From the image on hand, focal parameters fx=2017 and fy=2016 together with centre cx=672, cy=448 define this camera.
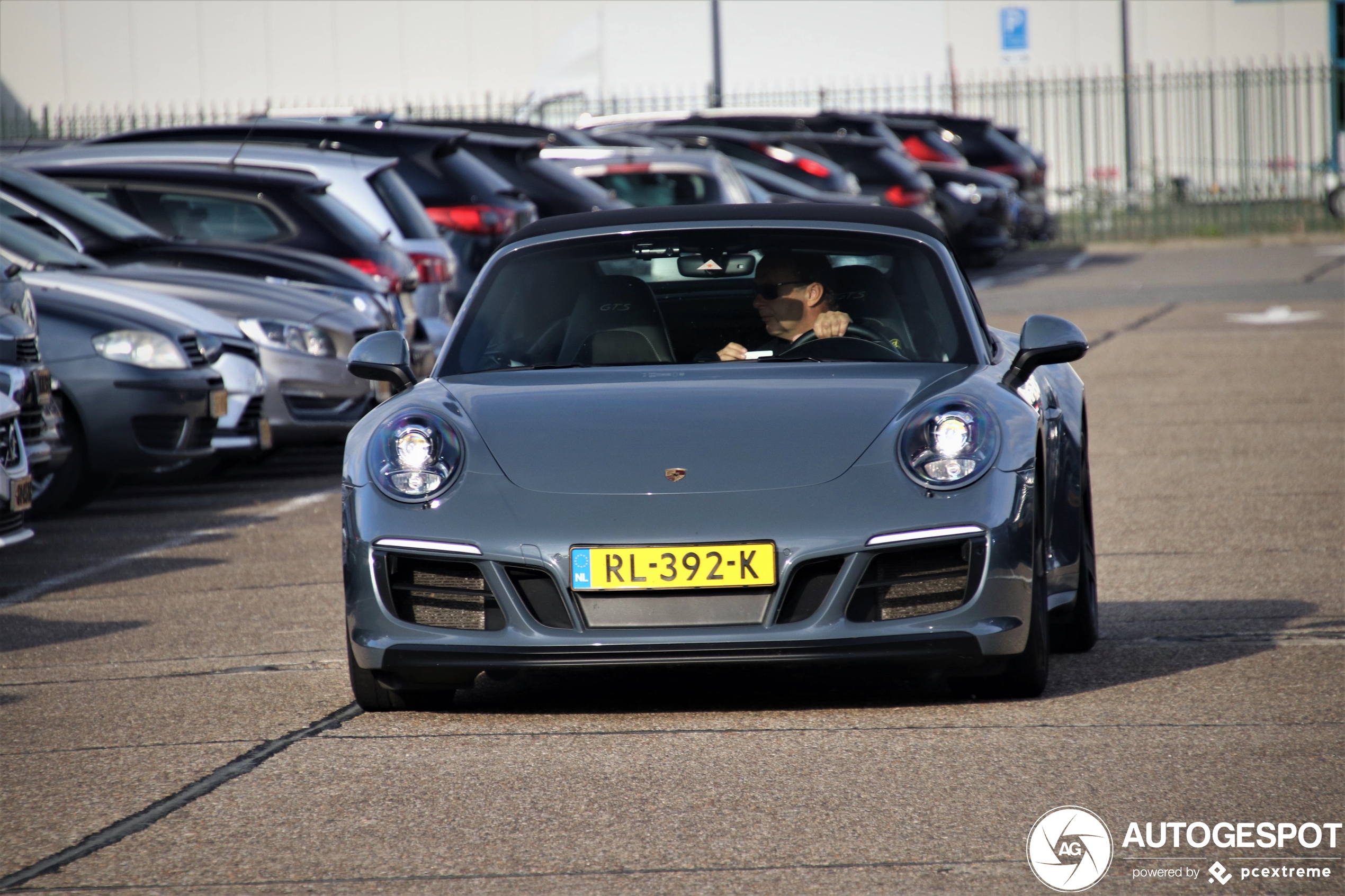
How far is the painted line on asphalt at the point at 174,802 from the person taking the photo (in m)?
3.77

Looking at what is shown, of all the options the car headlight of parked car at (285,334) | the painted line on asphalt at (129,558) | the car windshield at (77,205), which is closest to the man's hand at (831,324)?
the painted line on asphalt at (129,558)

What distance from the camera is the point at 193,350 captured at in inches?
377

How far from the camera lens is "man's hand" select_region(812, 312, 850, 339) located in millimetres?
5676

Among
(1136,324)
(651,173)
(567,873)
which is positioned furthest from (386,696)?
(1136,324)

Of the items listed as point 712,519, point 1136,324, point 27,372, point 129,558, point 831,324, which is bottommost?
point 1136,324

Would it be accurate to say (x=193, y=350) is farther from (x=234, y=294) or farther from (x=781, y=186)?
(x=781, y=186)

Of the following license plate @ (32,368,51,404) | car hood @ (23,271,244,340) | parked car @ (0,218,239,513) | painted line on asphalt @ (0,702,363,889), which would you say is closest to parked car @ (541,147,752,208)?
car hood @ (23,271,244,340)

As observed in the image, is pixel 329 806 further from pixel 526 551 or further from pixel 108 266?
pixel 108 266

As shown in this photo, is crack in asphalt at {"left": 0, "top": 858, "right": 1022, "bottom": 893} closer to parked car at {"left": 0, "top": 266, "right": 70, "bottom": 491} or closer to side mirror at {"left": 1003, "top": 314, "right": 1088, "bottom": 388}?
side mirror at {"left": 1003, "top": 314, "right": 1088, "bottom": 388}

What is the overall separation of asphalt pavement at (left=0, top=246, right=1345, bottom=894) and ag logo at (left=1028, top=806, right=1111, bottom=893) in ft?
0.11

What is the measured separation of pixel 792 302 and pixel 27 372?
3.58 meters

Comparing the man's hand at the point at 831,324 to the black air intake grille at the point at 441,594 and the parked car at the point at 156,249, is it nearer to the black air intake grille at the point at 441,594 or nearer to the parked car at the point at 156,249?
the black air intake grille at the point at 441,594

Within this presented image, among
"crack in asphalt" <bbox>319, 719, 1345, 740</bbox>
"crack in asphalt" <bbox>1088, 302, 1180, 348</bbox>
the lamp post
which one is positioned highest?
the lamp post

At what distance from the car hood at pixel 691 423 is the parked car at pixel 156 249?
236 inches
